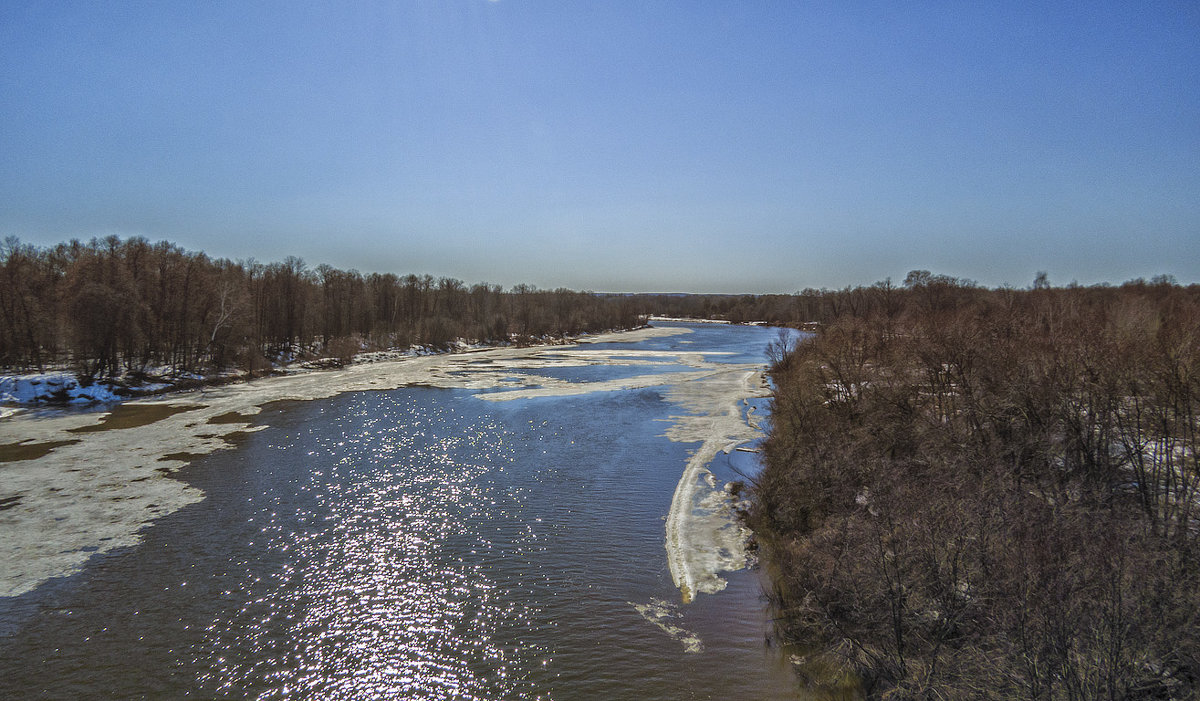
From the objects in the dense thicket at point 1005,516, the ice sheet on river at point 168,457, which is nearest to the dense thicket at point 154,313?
the ice sheet on river at point 168,457

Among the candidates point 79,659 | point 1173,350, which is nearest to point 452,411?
point 79,659

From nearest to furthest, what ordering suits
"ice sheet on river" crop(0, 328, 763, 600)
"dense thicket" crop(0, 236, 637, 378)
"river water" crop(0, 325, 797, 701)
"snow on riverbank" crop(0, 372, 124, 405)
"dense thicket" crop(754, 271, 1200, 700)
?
1. "dense thicket" crop(754, 271, 1200, 700)
2. "river water" crop(0, 325, 797, 701)
3. "ice sheet on river" crop(0, 328, 763, 600)
4. "snow on riverbank" crop(0, 372, 124, 405)
5. "dense thicket" crop(0, 236, 637, 378)

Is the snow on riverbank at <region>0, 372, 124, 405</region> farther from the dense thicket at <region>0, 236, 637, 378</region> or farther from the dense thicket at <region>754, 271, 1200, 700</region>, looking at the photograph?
the dense thicket at <region>754, 271, 1200, 700</region>

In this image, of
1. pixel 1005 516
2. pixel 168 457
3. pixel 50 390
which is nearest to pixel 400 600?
pixel 1005 516

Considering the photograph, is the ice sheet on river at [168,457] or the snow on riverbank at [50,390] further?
the snow on riverbank at [50,390]

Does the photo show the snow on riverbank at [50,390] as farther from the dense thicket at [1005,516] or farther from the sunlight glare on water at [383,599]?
the dense thicket at [1005,516]

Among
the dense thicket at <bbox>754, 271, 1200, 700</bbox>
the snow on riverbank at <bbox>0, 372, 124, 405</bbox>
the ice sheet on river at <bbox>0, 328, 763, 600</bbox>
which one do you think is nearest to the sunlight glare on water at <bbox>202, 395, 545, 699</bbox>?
the ice sheet on river at <bbox>0, 328, 763, 600</bbox>

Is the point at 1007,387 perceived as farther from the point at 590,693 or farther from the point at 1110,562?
the point at 590,693
